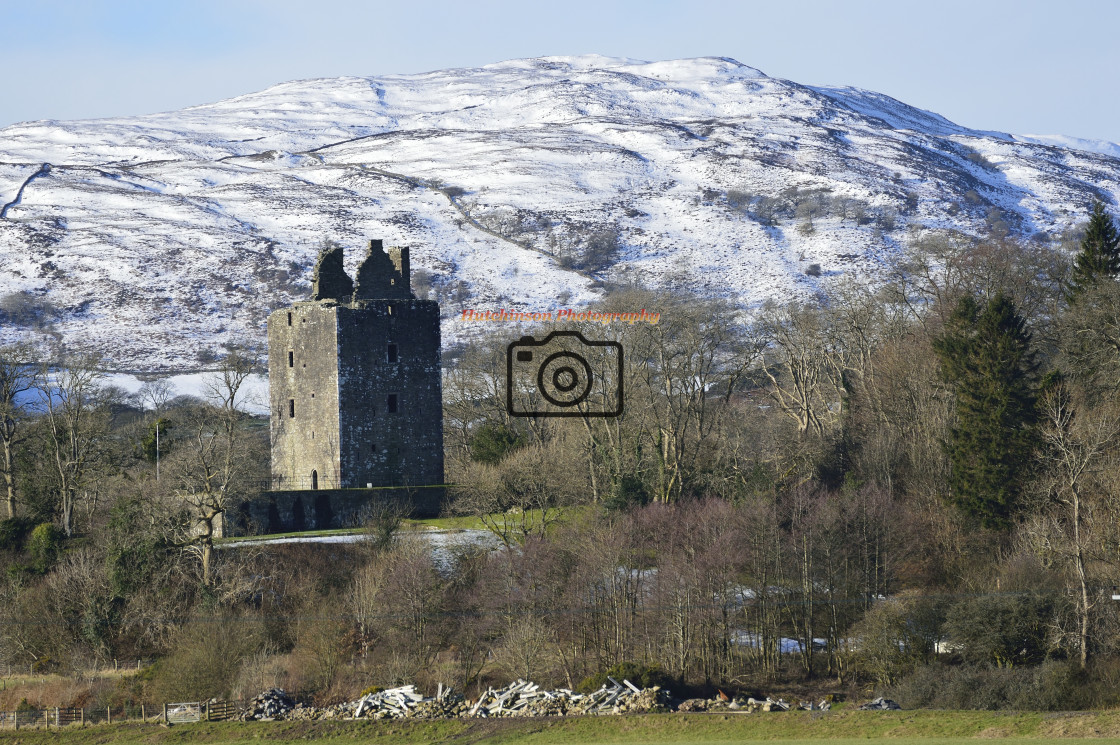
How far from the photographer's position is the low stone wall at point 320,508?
52.4m

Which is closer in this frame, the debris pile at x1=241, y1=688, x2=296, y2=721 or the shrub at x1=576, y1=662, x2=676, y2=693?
the debris pile at x1=241, y1=688, x2=296, y2=721

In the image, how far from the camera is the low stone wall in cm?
Result: 5241

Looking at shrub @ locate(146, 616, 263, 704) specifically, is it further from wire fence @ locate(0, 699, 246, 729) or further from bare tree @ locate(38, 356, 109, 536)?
bare tree @ locate(38, 356, 109, 536)

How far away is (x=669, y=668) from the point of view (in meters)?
42.8

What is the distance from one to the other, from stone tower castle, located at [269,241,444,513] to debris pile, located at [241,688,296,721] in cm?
1613

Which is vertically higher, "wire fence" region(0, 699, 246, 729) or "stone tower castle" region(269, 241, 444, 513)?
"stone tower castle" region(269, 241, 444, 513)

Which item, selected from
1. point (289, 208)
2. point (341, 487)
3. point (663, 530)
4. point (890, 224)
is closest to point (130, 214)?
point (289, 208)

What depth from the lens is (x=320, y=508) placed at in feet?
178

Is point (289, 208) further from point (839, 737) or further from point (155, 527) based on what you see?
point (839, 737)

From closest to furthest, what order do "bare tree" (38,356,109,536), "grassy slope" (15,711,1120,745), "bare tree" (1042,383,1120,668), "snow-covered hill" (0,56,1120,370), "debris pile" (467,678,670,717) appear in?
1. "grassy slope" (15,711,1120,745)
2. "debris pile" (467,678,670,717)
3. "bare tree" (1042,383,1120,668)
4. "bare tree" (38,356,109,536)
5. "snow-covered hill" (0,56,1120,370)

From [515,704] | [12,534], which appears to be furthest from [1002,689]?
[12,534]

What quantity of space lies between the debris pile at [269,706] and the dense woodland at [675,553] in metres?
0.89

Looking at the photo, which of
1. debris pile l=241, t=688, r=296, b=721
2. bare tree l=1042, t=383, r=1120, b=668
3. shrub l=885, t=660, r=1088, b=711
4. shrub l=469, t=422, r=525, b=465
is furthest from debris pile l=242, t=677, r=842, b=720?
shrub l=469, t=422, r=525, b=465

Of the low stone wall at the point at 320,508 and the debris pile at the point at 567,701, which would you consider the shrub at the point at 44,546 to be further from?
the debris pile at the point at 567,701
